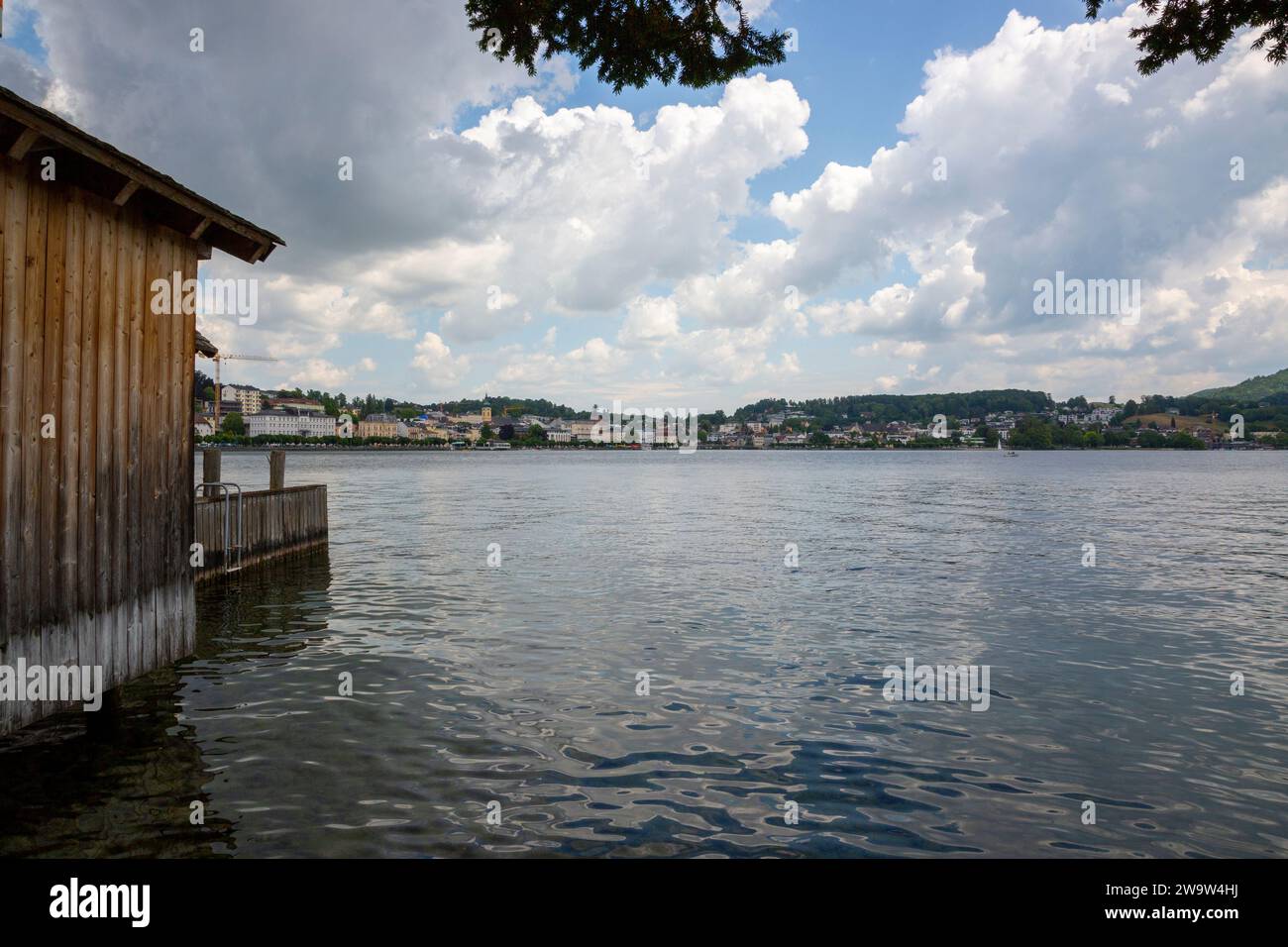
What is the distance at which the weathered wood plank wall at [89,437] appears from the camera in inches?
279

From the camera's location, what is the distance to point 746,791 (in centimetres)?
738

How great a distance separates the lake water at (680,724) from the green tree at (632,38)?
7324 millimetres

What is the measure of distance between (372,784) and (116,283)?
5787mm

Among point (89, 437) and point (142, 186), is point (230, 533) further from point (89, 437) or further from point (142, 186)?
point (142, 186)

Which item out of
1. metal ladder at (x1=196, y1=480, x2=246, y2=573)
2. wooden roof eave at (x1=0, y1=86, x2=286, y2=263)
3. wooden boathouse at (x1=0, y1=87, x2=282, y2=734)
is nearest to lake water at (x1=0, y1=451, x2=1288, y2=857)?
metal ladder at (x1=196, y1=480, x2=246, y2=573)

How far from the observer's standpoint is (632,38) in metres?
8.54

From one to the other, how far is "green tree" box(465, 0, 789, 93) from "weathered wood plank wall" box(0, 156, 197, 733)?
4.54 metres

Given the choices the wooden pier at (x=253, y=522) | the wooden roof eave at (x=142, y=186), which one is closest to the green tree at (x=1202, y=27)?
the wooden roof eave at (x=142, y=186)

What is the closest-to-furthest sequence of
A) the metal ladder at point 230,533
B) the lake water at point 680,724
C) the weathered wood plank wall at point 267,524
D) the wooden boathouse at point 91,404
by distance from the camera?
the lake water at point 680,724, the wooden boathouse at point 91,404, the weathered wood plank wall at point 267,524, the metal ladder at point 230,533

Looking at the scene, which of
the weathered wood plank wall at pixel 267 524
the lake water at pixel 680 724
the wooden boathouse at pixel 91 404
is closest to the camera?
the lake water at pixel 680 724

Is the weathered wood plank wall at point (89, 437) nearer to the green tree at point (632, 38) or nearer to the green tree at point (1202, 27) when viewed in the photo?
the green tree at point (632, 38)

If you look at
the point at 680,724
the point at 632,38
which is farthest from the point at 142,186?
the point at 680,724

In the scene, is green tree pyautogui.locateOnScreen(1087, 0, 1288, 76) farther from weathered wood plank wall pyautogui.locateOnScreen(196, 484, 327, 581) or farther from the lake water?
weathered wood plank wall pyautogui.locateOnScreen(196, 484, 327, 581)
